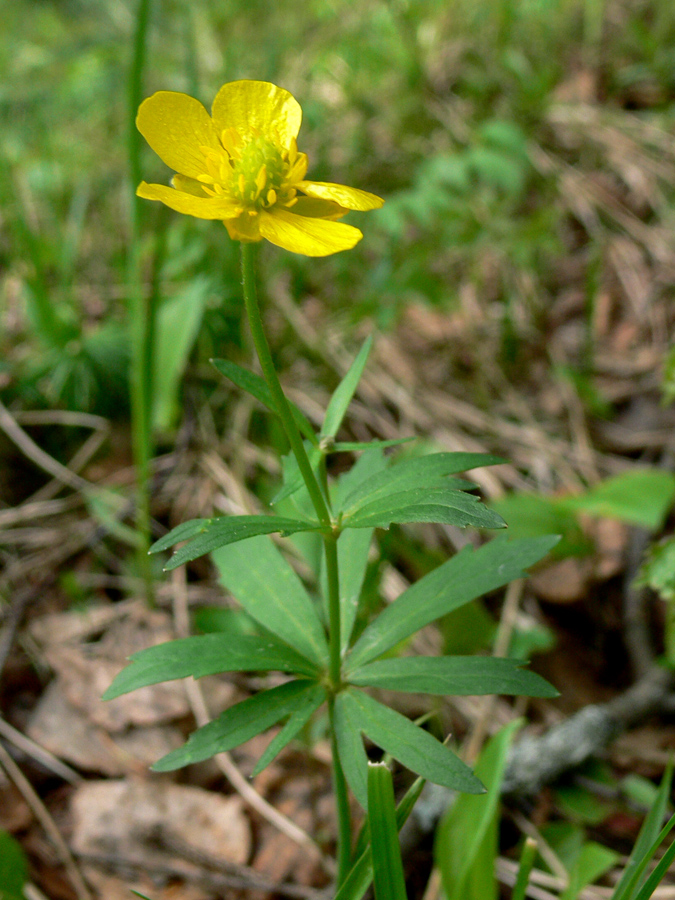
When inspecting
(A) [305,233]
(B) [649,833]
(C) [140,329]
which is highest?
(A) [305,233]

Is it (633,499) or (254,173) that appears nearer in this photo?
(254,173)

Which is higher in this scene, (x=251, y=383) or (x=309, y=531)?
(x=251, y=383)

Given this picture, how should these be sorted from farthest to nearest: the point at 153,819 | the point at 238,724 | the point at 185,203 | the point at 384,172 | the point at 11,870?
1. the point at 384,172
2. the point at 153,819
3. the point at 11,870
4. the point at 238,724
5. the point at 185,203

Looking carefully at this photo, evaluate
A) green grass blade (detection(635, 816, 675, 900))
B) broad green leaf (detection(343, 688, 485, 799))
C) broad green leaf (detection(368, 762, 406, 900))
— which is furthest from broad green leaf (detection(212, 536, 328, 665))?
green grass blade (detection(635, 816, 675, 900))

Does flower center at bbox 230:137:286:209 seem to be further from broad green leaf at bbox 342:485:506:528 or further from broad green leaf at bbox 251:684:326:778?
broad green leaf at bbox 251:684:326:778

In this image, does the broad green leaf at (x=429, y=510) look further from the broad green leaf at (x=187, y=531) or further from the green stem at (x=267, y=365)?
the broad green leaf at (x=187, y=531)

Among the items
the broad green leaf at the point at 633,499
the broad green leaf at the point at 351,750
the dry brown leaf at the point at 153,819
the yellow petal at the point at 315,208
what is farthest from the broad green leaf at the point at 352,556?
the broad green leaf at the point at 633,499

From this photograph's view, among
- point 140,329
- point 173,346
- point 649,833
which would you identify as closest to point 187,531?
point 649,833

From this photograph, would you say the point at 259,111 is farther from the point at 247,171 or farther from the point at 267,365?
the point at 267,365
